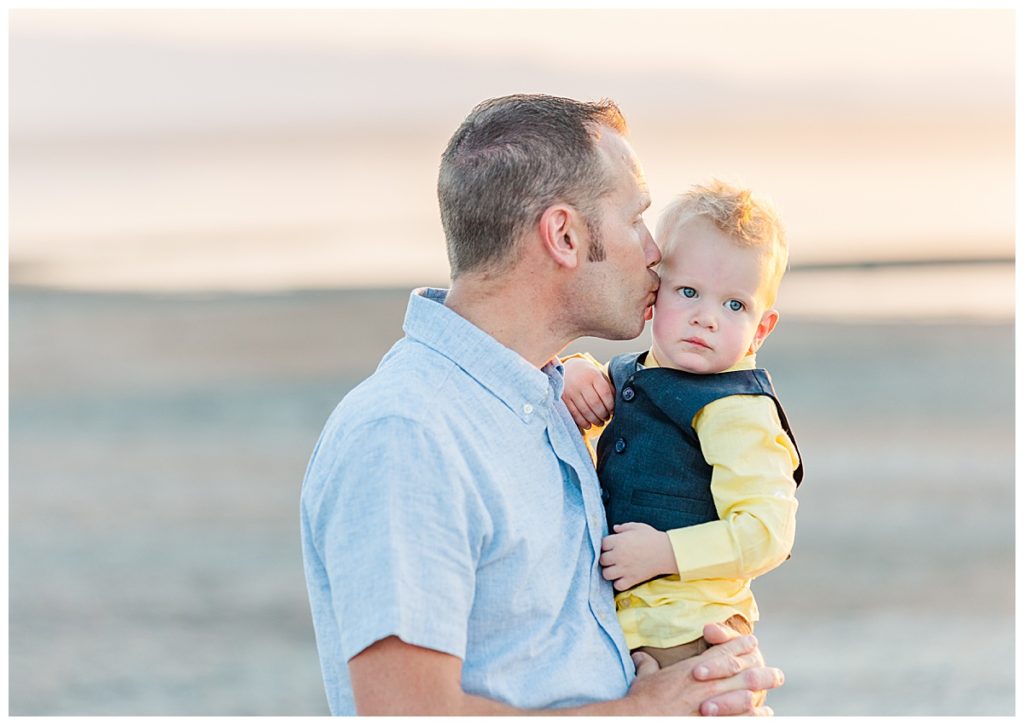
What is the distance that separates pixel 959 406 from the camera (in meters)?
13.4

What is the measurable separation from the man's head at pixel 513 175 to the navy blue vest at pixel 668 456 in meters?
0.39

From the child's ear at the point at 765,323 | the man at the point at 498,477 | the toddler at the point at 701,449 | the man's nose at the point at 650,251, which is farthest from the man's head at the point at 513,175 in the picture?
the child's ear at the point at 765,323

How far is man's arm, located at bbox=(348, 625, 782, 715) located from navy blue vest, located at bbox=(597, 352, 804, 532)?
30 cm

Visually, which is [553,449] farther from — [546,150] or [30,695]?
[30,695]

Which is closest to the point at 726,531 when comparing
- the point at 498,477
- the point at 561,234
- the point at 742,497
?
the point at 742,497

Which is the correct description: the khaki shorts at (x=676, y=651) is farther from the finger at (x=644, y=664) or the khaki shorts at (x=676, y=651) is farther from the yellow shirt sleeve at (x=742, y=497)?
the yellow shirt sleeve at (x=742, y=497)

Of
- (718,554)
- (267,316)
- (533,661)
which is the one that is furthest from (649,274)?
(267,316)

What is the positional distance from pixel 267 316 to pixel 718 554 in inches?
599

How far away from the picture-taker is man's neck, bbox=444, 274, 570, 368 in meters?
3.60

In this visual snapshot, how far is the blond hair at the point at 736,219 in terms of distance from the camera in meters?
3.62

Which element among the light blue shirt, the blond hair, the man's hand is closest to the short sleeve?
the light blue shirt

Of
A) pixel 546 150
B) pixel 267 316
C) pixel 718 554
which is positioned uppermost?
pixel 267 316

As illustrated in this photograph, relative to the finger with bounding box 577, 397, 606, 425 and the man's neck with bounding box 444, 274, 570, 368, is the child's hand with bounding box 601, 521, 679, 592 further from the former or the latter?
the man's neck with bounding box 444, 274, 570, 368

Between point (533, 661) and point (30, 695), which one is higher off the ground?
point (30, 695)
